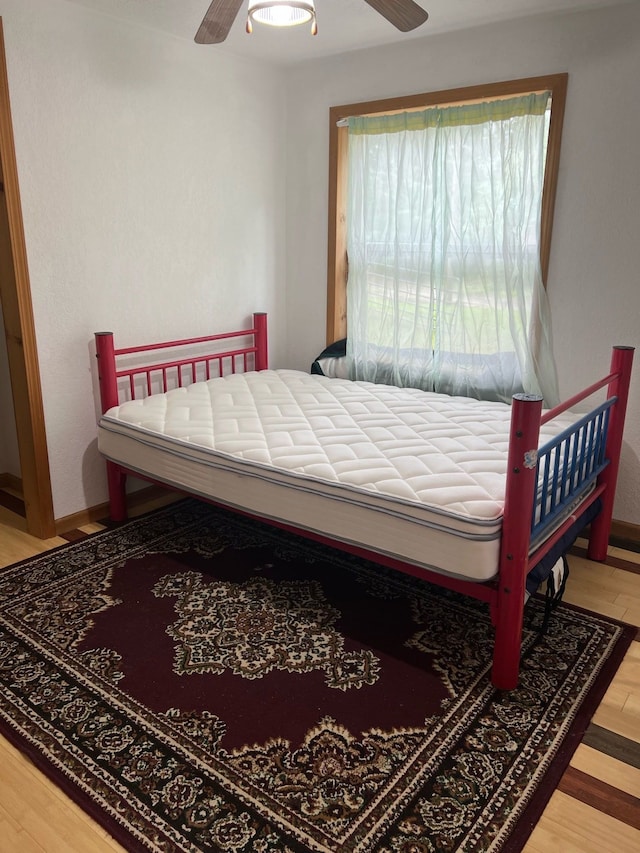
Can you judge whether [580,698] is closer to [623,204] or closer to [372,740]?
[372,740]

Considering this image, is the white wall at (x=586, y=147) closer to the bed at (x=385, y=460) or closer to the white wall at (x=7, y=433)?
the bed at (x=385, y=460)

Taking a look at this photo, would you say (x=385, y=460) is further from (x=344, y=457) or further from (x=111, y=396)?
(x=111, y=396)

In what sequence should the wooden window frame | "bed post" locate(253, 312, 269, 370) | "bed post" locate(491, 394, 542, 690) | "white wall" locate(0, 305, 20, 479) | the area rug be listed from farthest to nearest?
1. "bed post" locate(253, 312, 269, 370)
2. "white wall" locate(0, 305, 20, 479)
3. the wooden window frame
4. "bed post" locate(491, 394, 542, 690)
5. the area rug

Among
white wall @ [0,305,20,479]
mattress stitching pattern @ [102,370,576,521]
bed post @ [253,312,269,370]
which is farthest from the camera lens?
bed post @ [253,312,269,370]

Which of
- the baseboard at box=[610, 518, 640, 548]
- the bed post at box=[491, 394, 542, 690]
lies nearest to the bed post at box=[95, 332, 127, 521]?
the bed post at box=[491, 394, 542, 690]

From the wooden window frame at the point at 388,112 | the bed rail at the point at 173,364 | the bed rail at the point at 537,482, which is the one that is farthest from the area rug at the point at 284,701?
the wooden window frame at the point at 388,112

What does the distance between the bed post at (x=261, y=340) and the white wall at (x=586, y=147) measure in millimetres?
1389

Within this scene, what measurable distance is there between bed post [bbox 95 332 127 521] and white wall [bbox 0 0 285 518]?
0.13 meters

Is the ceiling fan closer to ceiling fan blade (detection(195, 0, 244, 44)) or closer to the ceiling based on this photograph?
ceiling fan blade (detection(195, 0, 244, 44))

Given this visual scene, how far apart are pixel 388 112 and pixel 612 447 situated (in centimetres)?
213

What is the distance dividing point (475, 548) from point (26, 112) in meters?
2.57

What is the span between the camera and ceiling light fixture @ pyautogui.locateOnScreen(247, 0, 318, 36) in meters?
1.88

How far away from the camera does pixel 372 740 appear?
185cm

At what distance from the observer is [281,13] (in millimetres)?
1981
